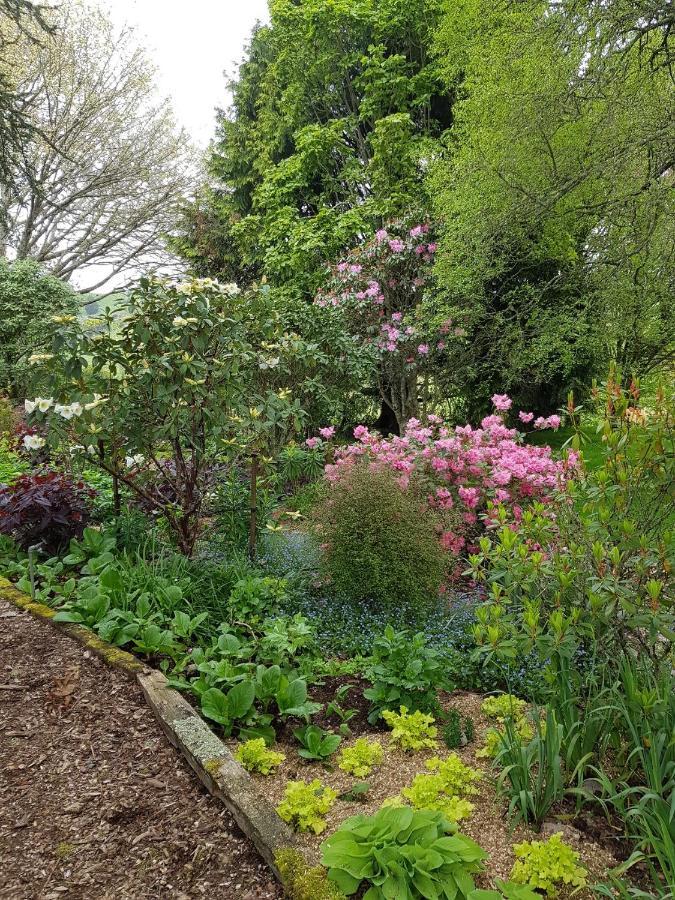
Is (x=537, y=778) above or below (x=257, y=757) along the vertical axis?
above

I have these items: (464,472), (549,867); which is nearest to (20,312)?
(464,472)

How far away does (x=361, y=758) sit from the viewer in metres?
2.28

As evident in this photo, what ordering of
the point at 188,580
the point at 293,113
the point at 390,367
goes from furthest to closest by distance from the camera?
the point at 293,113, the point at 390,367, the point at 188,580

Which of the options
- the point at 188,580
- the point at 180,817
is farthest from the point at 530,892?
the point at 188,580

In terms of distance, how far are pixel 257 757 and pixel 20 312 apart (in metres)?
11.5

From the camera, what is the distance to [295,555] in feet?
14.8

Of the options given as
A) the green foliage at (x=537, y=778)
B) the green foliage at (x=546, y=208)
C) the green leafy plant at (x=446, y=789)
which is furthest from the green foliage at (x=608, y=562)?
the green foliage at (x=546, y=208)

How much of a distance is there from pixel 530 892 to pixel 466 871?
16 centimetres

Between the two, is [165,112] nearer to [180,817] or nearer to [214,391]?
[214,391]

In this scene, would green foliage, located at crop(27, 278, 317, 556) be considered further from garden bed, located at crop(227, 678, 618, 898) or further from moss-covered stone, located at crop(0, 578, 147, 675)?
garden bed, located at crop(227, 678, 618, 898)

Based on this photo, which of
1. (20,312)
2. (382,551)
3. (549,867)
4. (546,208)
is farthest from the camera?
(20,312)

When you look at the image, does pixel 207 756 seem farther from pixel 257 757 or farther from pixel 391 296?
pixel 391 296

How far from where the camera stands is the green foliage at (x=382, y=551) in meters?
3.70

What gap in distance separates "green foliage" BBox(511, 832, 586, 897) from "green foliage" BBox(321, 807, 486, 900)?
0.12 m
